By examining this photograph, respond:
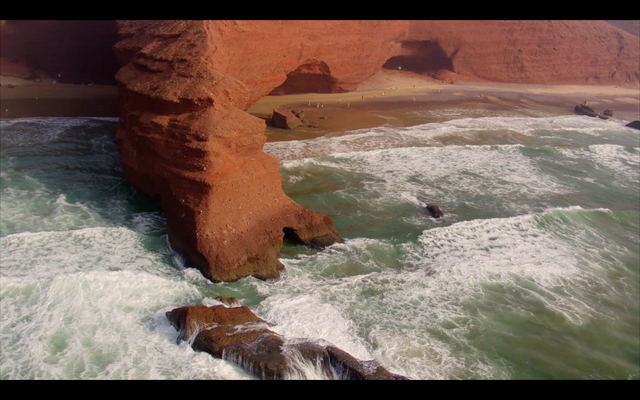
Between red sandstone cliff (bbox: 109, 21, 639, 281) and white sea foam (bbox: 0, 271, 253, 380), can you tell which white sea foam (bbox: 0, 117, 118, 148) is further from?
white sea foam (bbox: 0, 271, 253, 380)

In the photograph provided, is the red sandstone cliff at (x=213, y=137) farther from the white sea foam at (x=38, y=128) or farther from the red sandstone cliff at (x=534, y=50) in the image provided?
the red sandstone cliff at (x=534, y=50)

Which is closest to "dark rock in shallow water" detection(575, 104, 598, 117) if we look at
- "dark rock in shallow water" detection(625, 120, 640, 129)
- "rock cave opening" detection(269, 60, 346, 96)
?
"dark rock in shallow water" detection(625, 120, 640, 129)

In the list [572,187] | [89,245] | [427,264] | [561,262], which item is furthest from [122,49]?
[572,187]

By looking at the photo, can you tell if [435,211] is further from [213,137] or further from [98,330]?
[98,330]

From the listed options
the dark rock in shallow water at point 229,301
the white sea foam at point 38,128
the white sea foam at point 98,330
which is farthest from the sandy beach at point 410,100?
the dark rock in shallow water at point 229,301

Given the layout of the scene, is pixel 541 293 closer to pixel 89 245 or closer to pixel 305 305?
pixel 305 305

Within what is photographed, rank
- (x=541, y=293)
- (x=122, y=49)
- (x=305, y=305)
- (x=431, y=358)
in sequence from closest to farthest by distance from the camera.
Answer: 1. (x=431, y=358)
2. (x=305, y=305)
3. (x=541, y=293)
4. (x=122, y=49)
